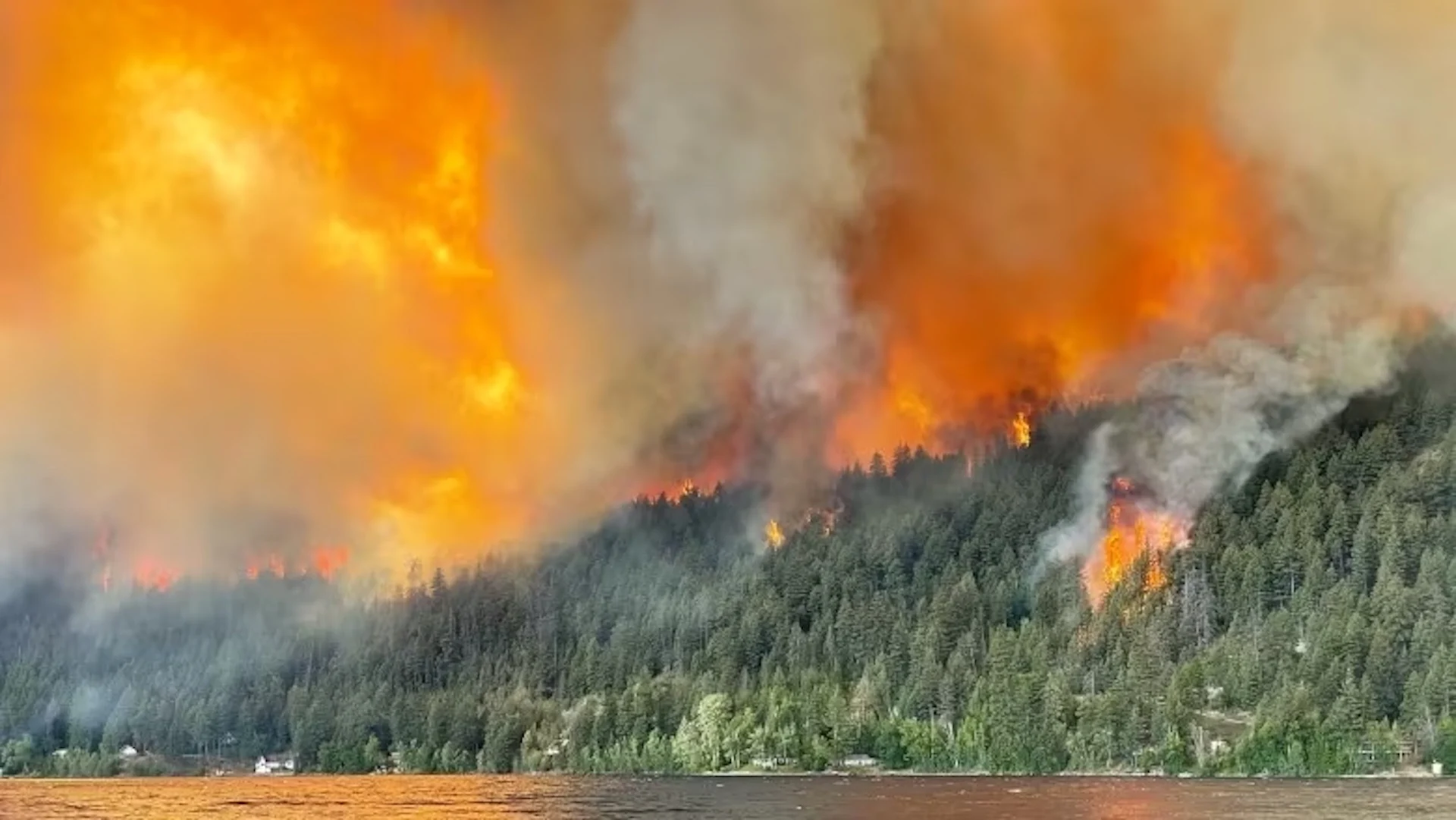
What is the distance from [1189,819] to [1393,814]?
1079 inches

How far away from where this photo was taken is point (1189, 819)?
19988 cm

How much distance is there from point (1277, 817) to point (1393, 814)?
15.8 metres

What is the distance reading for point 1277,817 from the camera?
19675 cm

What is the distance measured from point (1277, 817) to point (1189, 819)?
11749 mm

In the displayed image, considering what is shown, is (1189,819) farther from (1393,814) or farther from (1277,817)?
(1393,814)

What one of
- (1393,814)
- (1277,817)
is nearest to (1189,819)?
(1277,817)

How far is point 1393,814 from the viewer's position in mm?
196250
